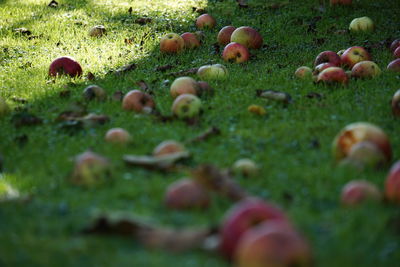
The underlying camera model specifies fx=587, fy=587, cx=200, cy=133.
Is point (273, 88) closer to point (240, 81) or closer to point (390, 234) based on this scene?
point (240, 81)

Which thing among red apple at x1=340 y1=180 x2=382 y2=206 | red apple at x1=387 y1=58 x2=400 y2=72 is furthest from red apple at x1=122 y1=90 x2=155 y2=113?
red apple at x1=387 y1=58 x2=400 y2=72

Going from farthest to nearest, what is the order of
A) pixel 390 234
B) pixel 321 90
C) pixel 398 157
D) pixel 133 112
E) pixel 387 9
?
pixel 387 9 < pixel 321 90 < pixel 133 112 < pixel 398 157 < pixel 390 234

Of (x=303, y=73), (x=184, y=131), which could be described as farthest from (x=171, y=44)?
(x=184, y=131)

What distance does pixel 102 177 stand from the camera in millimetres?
3893

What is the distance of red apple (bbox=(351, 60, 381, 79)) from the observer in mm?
6684

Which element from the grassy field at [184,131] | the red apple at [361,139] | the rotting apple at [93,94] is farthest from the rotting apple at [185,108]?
the red apple at [361,139]

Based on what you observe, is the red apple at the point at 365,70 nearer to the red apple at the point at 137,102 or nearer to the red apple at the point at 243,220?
the red apple at the point at 137,102

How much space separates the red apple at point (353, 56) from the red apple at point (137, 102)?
8.81 feet

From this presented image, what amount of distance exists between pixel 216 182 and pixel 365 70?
3740 mm

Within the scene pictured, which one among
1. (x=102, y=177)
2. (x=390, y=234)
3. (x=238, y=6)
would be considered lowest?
(x=390, y=234)

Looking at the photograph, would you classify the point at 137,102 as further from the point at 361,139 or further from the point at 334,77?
Answer: the point at 361,139

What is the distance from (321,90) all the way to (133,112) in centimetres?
204

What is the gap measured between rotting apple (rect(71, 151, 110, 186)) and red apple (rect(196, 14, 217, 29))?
608 centimetres

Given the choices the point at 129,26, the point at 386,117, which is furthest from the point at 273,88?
the point at 129,26
